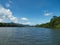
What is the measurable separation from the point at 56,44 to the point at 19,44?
7.13 metres

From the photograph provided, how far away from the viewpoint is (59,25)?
147 meters

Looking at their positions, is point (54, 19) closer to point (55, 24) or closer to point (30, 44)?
point (55, 24)

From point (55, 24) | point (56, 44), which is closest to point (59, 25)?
point (55, 24)

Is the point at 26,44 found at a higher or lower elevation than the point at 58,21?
lower

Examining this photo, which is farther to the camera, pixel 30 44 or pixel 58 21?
pixel 58 21

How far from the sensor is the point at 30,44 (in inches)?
1009

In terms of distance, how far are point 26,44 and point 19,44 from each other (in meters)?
1.32

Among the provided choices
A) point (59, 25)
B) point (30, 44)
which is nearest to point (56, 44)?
point (30, 44)

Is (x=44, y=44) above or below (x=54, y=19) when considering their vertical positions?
below

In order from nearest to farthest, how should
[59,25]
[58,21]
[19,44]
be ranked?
1. [19,44]
2. [59,25]
3. [58,21]

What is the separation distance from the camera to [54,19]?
164m

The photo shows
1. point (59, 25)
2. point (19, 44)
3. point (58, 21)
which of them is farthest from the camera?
point (58, 21)

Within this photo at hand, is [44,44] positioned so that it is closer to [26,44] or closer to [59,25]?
[26,44]

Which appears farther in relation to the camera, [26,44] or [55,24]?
[55,24]
